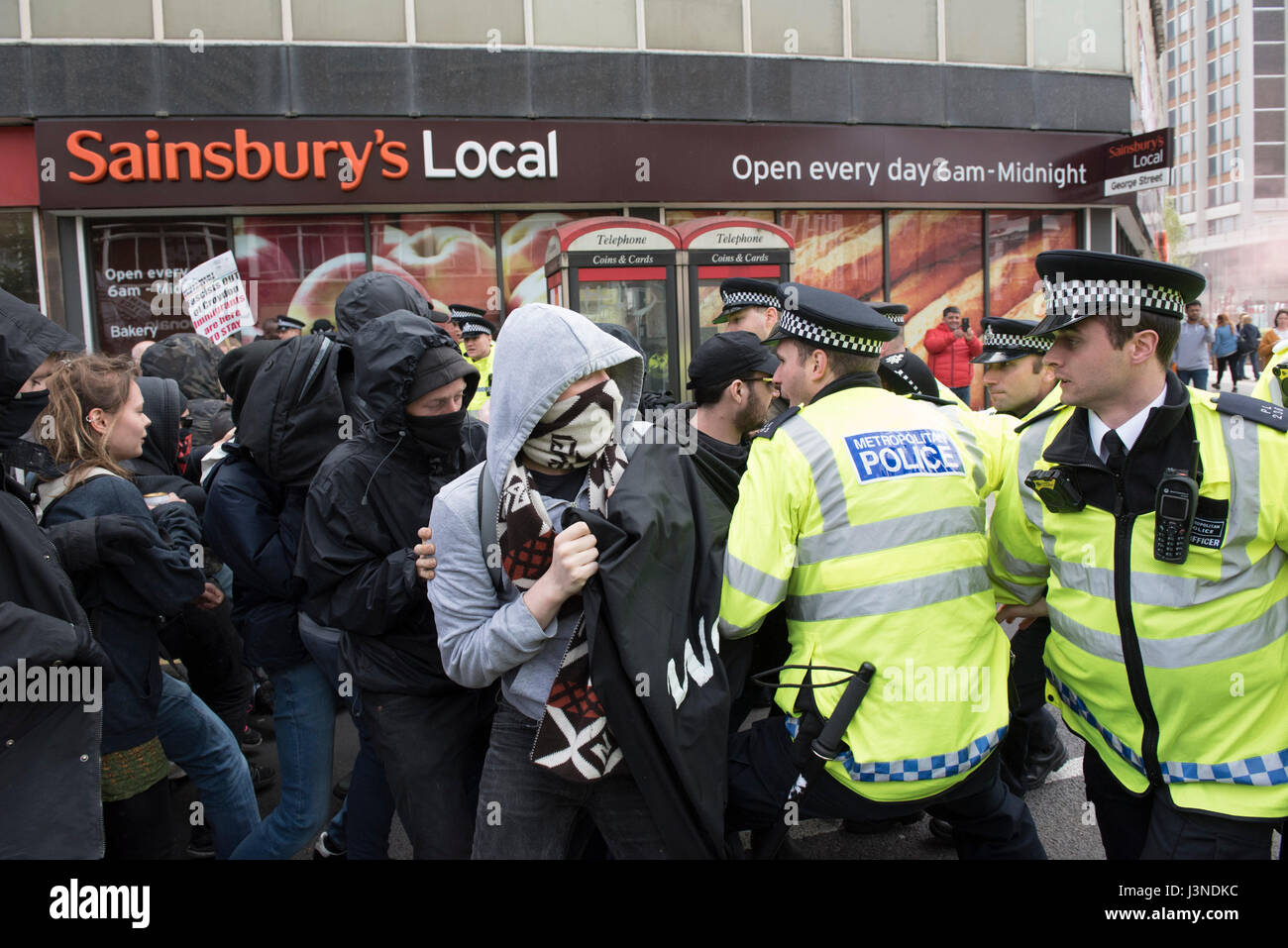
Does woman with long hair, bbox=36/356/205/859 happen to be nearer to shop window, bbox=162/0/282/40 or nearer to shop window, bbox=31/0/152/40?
shop window, bbox=162/0/282/40

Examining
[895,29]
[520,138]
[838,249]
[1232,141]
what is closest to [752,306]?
[520,138]

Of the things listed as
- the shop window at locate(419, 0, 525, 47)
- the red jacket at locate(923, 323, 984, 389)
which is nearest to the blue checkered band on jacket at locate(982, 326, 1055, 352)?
the red jacket at locate(923, 323, 984, 389)

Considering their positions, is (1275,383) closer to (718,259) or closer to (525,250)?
(718,259)

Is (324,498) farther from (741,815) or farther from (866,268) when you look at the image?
(866,268)

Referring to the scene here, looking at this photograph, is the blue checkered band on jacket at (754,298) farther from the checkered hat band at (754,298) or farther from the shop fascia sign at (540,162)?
the shop fascia sign at (540,162)

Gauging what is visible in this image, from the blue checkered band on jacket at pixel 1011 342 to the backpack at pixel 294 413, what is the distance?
3196 millimetres

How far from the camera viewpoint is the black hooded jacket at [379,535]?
268 centimetres

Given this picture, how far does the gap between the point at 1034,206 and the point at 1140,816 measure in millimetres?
13898

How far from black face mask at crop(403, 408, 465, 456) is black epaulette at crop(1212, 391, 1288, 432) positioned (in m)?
2.12

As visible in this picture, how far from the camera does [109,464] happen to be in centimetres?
307

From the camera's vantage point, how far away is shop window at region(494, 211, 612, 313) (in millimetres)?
12484

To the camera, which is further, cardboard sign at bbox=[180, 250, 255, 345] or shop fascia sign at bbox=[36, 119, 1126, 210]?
shop fascia sign at bbox=[36, 119, 1126, 210]
